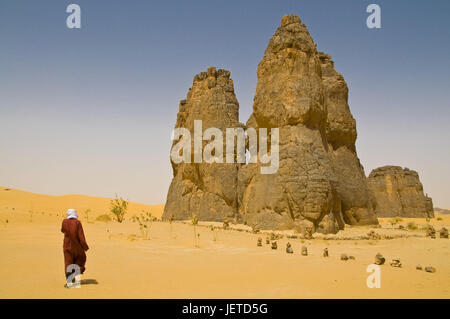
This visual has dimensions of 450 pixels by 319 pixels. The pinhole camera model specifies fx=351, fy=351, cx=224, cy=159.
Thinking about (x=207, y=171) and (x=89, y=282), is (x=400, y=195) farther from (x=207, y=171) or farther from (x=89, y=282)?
(x=89, y=282)

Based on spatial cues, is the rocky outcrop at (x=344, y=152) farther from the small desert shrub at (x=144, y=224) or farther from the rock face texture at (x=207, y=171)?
the small desert shrub at (x=144, y=224)

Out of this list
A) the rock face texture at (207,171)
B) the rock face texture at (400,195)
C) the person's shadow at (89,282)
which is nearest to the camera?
the person's shadow at (89,282)

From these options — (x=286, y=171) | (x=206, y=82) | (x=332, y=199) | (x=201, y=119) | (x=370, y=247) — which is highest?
(x=206, y=82)

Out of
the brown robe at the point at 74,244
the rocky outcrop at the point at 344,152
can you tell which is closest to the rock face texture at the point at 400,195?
the rocky outcrop at the point at 344,152

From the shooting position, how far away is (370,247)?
9805 mm

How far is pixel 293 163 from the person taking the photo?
46.6ft

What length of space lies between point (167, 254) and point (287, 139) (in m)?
8.69

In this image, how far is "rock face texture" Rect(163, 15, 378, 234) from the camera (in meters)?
13.9

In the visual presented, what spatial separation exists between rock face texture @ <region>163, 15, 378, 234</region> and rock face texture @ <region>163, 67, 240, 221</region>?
0.06 m

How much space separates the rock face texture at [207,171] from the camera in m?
20.8

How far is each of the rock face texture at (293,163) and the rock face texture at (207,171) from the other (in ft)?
0.20

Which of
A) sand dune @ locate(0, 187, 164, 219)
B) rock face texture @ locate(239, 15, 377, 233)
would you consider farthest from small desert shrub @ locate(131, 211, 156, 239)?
sand dune @ locate(0, 187, 164, 219)
